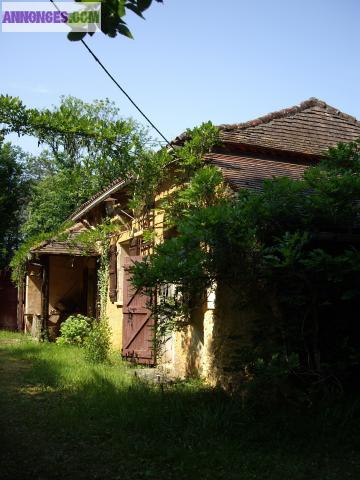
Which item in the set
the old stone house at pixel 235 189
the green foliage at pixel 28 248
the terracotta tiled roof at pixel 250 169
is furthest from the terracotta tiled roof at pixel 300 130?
the green foliage at pixel 28 248

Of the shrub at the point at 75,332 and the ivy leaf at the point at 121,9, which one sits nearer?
the ivy leaf at the point at 121,9

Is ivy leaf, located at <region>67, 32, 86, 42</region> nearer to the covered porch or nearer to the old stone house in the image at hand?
the old stone house

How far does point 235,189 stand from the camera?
7.84 meters

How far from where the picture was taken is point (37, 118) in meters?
9.73

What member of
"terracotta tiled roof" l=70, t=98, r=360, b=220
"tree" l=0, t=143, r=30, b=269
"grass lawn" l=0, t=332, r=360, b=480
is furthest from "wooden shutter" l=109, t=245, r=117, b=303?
"tree" l=0, t=143, r=30, b=269

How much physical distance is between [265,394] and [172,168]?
519 centimetres

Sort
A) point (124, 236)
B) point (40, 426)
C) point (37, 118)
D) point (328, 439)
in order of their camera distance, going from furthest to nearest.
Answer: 1. point (124, 236)
2. point (37, 118)
3. point (40, 426)
4. point (328, 439)

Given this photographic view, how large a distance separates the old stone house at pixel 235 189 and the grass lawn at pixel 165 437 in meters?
1.02

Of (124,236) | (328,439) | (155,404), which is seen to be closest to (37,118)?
(124,236)

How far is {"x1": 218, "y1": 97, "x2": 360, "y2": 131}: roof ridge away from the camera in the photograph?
34.9 feet

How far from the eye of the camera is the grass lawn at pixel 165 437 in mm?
4547

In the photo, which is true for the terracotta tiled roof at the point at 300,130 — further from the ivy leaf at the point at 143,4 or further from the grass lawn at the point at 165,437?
the ivy leaf at the point at 143,4

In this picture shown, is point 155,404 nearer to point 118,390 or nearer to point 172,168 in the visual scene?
point 118,390

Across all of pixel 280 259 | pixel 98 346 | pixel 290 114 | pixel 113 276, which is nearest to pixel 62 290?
pixel 113 276
